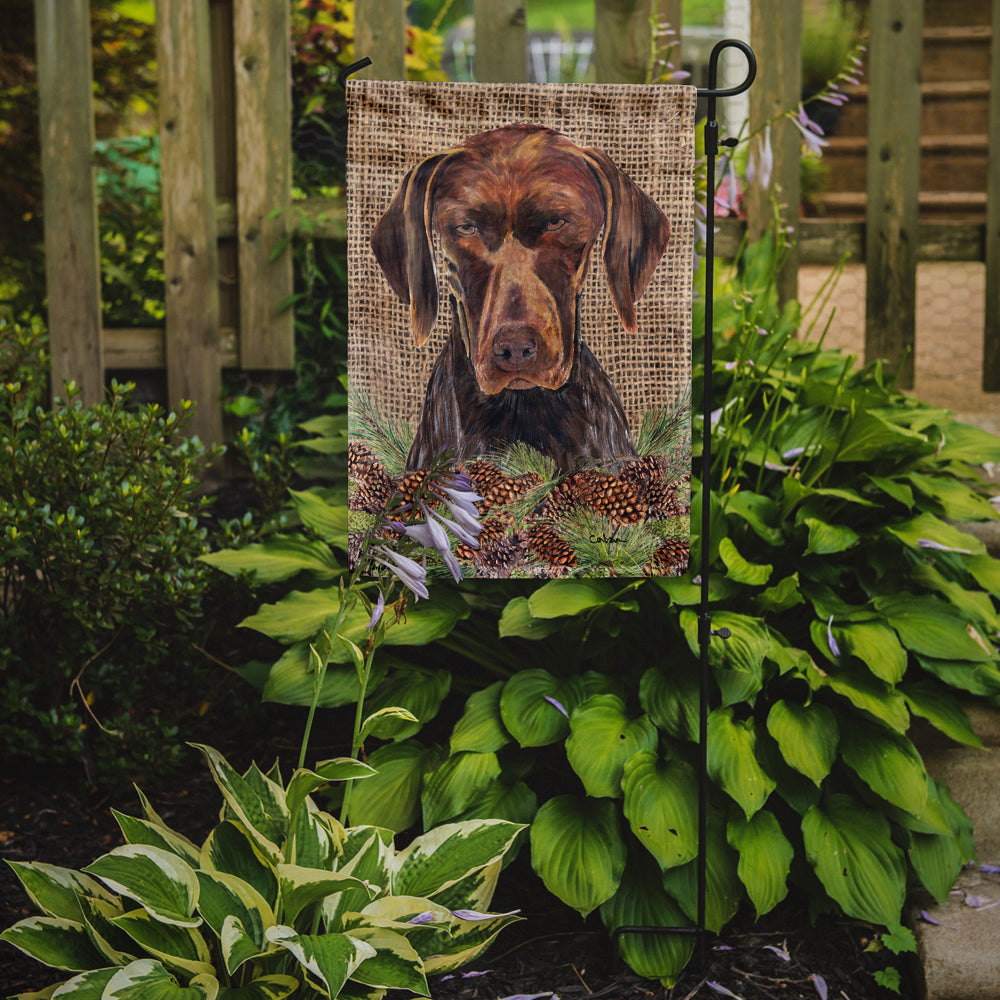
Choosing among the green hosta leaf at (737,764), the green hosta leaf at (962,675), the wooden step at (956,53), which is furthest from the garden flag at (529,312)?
the wooden step at (956,53)

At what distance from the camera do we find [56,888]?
5.46 ft

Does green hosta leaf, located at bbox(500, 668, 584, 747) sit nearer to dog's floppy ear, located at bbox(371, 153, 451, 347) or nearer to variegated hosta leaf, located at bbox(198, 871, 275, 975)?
variegated hosta leaf, located at bbox(198, 871, 275, 975)

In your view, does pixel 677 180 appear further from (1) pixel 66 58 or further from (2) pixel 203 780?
(1) pixel 66 58

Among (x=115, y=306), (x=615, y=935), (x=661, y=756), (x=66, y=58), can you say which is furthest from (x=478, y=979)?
(x=66, y=58)

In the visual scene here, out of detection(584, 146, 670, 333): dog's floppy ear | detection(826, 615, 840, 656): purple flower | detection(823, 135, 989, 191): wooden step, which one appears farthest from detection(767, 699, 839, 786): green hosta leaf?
detection(823, 135, 989, 191): wooden step

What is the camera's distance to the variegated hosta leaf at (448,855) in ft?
5.76

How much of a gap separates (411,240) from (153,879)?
3.84 feet

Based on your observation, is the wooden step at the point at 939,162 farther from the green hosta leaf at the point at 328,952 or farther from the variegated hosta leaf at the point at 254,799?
the green hosta leaf at the point at 328,952

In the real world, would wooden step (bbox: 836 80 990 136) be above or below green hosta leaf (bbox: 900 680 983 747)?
above

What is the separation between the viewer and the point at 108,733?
7.78 feet

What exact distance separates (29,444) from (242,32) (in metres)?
1.74

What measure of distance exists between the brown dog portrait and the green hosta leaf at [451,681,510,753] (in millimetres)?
533

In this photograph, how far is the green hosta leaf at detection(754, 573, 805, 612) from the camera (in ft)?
7.09

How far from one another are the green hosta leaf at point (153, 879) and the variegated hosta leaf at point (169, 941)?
30 millimetres
